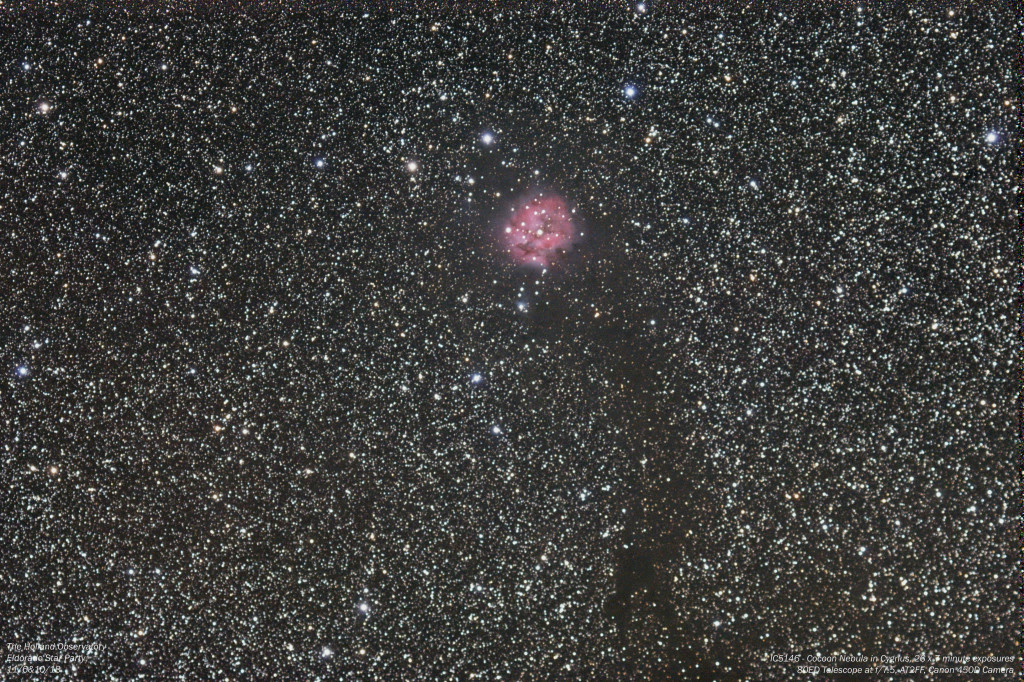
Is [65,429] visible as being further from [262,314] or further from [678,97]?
[678,97]

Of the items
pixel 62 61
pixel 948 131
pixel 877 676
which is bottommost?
pixel 877 676

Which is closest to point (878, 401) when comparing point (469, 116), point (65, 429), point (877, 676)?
point (877, 676)

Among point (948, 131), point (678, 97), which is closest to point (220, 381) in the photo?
point (678, 97)

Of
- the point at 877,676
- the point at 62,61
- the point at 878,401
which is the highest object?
the point at 62,61

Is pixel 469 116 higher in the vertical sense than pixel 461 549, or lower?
higher

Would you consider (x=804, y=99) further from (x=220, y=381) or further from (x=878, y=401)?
(x=220, y=381)

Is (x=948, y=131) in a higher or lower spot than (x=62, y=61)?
lower
